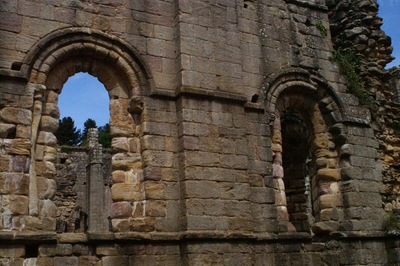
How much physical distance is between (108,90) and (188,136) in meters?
1.44

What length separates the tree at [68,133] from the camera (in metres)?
46.2

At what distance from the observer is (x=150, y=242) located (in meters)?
7.10

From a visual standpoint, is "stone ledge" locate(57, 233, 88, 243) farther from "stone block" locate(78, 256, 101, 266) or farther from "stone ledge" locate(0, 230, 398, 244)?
"stone block" locate(78, 256, 101, 266)

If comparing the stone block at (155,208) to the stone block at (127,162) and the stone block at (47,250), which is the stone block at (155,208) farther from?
the stone block at (47,250)

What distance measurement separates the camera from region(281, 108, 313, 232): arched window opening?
442 inches

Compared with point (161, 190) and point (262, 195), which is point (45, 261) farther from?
point (262, 195)

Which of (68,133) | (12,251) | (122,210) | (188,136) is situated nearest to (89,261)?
(122,210)

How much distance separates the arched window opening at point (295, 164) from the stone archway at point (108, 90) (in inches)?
179

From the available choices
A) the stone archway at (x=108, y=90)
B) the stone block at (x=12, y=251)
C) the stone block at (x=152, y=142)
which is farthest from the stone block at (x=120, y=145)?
the stone block at (x=12, y=251)

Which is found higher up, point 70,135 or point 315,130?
point 70,135

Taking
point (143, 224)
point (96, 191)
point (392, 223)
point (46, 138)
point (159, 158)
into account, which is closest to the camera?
point (46, 138)

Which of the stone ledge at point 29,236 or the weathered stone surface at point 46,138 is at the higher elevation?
the weathered stone surface at point 46,138

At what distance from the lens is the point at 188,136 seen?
758 cm

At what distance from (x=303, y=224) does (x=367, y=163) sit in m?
2.12
